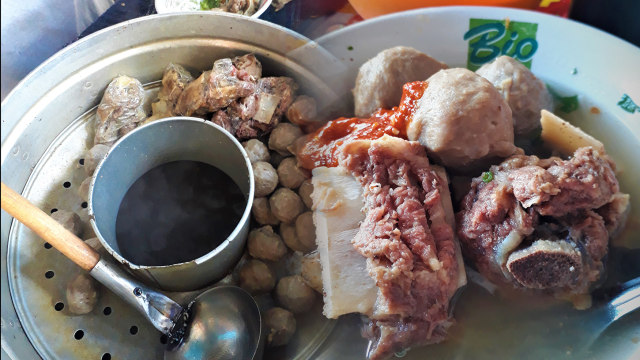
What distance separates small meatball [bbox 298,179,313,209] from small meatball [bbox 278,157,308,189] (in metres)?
0.02

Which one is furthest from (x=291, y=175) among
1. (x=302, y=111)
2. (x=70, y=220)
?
(x=70, y=220)

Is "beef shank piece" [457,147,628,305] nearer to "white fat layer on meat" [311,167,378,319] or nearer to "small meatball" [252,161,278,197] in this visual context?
"white fat layer on meat" [311,167,378,319]

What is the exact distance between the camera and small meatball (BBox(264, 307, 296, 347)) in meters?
1.08

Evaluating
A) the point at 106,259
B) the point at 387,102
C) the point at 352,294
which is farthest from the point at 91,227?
the point at 387,102

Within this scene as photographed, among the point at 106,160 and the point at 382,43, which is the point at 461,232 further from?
the point at 106,160

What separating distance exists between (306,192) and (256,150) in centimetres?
17

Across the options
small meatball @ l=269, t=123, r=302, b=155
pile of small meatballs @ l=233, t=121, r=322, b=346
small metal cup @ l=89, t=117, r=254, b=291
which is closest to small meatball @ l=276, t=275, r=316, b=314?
pile of small meatballs @ l=233, t=121, r=322, b=346

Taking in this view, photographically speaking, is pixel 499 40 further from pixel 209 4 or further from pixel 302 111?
pixel 209 4

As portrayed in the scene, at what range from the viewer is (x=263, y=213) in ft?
3.80

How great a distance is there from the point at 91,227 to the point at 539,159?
Result: 1.04 metres

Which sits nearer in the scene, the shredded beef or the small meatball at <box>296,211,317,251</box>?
the shredded beef

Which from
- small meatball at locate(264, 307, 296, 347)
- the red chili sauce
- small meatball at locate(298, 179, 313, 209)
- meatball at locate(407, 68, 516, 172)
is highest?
meatball at locate(407, 68, 516, 172)

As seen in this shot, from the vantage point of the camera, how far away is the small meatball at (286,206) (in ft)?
3.78

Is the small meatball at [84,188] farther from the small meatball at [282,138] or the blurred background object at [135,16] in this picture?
the small meatball at [282,138]
